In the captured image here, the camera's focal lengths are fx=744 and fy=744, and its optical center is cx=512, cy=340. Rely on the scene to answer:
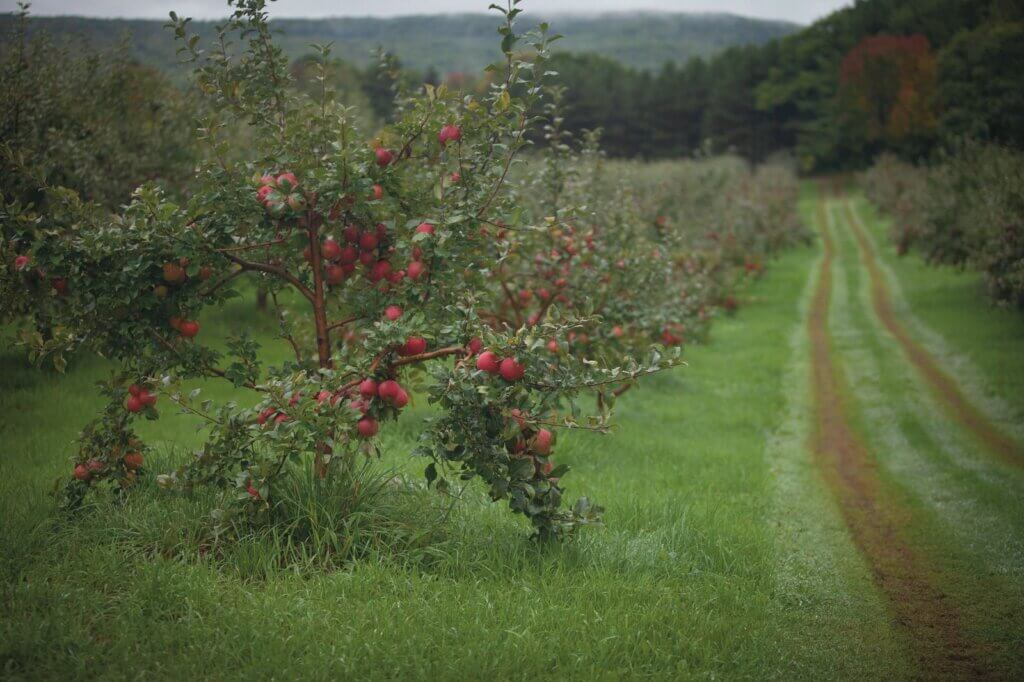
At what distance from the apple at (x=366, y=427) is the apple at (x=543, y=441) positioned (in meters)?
0.93

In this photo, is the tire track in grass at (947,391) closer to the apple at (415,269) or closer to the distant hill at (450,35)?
the distant hill at (450,35)

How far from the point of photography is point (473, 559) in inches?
183

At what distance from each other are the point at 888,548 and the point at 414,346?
4.61 metres

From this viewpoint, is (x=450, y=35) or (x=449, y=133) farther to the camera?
(x=450, y=35)

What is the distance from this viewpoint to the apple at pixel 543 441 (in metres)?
4.30

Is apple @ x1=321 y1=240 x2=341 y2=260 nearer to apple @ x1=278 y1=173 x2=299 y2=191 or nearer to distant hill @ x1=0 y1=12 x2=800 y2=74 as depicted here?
apple @ x1=278 y1=173 x2=299 y2=191

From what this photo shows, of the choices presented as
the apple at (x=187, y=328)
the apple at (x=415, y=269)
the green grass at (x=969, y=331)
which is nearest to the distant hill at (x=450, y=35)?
the apple at (x=415, y=269)

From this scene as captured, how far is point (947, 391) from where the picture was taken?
482 inches

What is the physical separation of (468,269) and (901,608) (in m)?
3.86

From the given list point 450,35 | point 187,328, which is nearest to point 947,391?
point 187,328

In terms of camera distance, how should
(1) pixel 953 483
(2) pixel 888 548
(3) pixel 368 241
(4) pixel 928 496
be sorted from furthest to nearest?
(1) pixel 953 483, (4) pixel 928 496, (2) pixel 888 548, (3) pixel 368 241

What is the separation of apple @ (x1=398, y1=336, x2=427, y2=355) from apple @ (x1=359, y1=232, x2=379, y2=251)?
2.71ft

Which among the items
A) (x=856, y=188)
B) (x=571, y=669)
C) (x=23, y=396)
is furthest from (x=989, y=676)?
(x=856, y=188)

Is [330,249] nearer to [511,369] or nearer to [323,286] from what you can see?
[323,286]
